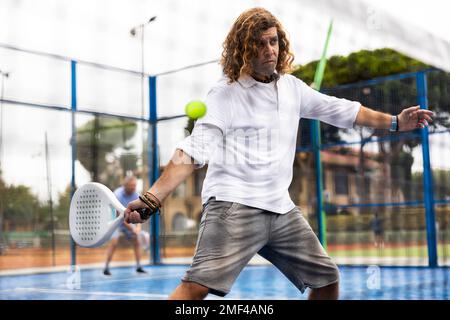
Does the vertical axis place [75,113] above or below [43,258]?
above

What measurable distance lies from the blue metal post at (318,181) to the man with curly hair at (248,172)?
617 centimetres

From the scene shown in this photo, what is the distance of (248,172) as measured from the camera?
2342mm

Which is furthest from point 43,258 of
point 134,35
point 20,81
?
point 134,35

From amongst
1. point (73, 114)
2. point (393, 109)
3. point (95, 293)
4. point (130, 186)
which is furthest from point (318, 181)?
point (95, 293)

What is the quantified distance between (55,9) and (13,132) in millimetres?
2896

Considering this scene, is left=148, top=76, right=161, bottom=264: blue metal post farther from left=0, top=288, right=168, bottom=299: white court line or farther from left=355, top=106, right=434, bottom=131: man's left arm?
left=355, top=106, right=434, bottom=131: man's left arm

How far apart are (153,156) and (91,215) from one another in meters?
7.50

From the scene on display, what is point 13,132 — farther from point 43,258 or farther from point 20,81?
point 43,258

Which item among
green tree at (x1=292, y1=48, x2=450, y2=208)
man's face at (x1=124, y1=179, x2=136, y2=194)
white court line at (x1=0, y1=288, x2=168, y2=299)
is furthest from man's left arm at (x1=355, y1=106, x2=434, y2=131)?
green tree at (x1=292, y1=48, x2=450, y2=208)

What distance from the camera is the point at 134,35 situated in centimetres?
599

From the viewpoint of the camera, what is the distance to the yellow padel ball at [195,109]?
229 cm

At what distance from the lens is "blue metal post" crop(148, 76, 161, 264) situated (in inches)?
393

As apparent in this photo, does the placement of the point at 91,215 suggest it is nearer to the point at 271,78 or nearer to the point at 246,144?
the point at 246,144

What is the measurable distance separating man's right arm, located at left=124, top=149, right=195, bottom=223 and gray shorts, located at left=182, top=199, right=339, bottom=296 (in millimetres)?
161
